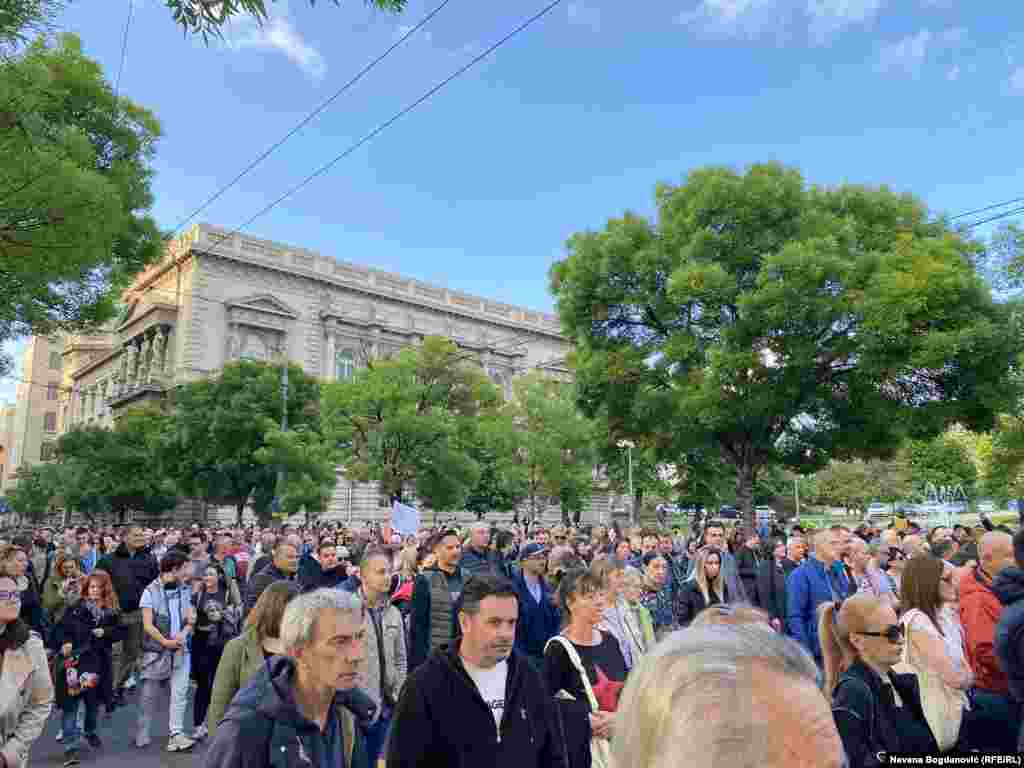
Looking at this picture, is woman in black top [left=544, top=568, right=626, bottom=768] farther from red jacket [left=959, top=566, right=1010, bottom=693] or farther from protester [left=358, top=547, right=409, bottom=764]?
red jacket [left=959, top=566, right=1010, bottom=693]

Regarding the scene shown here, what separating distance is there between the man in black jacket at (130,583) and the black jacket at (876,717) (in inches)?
291

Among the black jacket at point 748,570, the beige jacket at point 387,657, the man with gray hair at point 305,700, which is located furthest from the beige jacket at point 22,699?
the black jacket at point 748,570

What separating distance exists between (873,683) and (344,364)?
48106 mm

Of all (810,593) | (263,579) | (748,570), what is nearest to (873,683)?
(810,593)

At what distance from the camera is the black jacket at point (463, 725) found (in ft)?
9.76

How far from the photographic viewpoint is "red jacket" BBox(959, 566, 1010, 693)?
4449 millimetres

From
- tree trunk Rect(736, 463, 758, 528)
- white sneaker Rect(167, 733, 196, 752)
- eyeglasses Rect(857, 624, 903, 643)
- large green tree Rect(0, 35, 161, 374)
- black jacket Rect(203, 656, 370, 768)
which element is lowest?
white sneaker Rect(167, 733, 196, 752)

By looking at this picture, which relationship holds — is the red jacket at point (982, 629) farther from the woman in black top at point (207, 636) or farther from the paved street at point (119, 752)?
the woman in black top at point (207, 636)

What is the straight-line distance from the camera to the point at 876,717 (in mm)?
3318

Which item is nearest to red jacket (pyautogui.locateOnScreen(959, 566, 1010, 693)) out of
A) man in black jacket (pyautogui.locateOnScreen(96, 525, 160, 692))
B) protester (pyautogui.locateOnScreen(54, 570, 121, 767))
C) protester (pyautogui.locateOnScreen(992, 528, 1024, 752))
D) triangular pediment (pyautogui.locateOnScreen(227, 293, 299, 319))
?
protester (pyautogui.locateOnScreen(992, 528, 1024, 752))

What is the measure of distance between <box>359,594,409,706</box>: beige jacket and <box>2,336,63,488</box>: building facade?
76.8 metres

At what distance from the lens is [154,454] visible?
33.9 m

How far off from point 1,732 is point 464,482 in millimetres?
33387

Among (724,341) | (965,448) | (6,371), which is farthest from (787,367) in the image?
(965,448)
